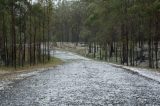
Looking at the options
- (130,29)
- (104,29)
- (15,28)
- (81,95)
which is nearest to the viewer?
(81,95)

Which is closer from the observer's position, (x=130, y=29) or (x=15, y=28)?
(x=15, y=28)

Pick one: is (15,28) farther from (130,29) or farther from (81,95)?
(81,95)

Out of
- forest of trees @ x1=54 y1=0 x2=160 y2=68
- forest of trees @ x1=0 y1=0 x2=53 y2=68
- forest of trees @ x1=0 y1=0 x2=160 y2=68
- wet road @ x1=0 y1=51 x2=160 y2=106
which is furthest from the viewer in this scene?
forest of trees @ x1=54 y1=0 x2=160 y2=68

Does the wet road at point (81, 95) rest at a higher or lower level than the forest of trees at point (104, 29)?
lower

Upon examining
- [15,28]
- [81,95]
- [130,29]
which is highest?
[15,28]

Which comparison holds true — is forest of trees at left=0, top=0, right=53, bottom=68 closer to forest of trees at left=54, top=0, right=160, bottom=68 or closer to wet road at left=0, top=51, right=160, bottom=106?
forest of trees at left=54, top=0, right=160, bottom=68

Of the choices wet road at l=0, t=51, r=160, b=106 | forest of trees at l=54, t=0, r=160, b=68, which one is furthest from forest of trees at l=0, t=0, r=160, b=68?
wet road at l=0, t=51, r=160, b=106

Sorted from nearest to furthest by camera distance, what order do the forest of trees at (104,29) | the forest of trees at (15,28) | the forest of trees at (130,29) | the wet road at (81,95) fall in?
1. the wet road at (81,95)
2. the forest of trees at (15,28)
3. the forest of trees at (104,29)
4. the forest of trees at (130,29)

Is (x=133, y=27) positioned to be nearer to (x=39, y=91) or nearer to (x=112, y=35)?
(x=112, y=35)

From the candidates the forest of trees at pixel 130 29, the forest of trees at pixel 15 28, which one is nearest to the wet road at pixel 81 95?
the forest of trees at pixel 15 28

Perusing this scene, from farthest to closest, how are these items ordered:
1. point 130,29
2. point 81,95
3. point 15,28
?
point 130,29, point 15,28, point 81,95

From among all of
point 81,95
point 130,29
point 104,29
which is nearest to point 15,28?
point 130,29

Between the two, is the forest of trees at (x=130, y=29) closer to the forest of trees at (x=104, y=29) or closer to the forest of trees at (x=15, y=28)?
the forest of trees at (x=104, y=29)

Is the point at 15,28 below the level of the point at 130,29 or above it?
above
